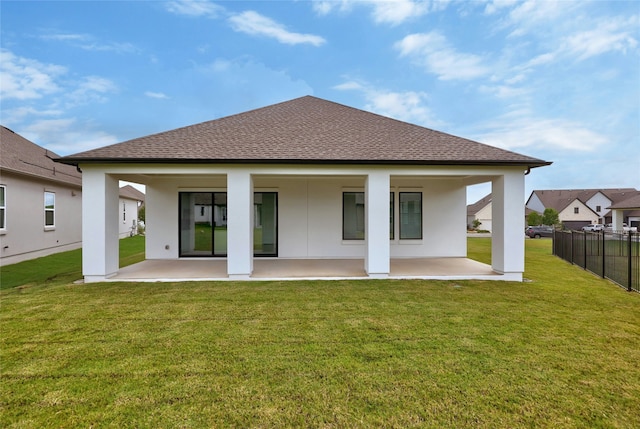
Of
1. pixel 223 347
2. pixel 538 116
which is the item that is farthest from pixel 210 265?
pixel 538 116

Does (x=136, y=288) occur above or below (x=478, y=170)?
below

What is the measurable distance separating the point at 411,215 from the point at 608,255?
6268mm

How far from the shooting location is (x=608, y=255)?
9820mm

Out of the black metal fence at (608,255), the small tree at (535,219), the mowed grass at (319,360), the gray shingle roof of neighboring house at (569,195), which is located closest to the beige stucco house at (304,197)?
the mowed grass at (319,360)

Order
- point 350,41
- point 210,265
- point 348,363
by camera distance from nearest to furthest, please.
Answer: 1. point 348,363
2. point 210,265
3. point 350,41

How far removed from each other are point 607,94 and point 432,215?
15313 millimetres

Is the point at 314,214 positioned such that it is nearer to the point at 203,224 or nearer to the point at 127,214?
the point at 203,224

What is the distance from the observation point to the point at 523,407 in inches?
117

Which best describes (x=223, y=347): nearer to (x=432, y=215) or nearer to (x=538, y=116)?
(x=432, y=215)

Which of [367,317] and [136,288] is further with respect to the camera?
[136,288]

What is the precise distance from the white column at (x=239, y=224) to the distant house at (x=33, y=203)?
9.26m

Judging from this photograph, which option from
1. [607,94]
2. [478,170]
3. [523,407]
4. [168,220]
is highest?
[607,94]

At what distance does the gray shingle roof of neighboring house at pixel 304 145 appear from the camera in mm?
8109

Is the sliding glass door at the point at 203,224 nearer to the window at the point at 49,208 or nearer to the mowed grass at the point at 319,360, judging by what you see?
the mowed grass at the point at 319,360
